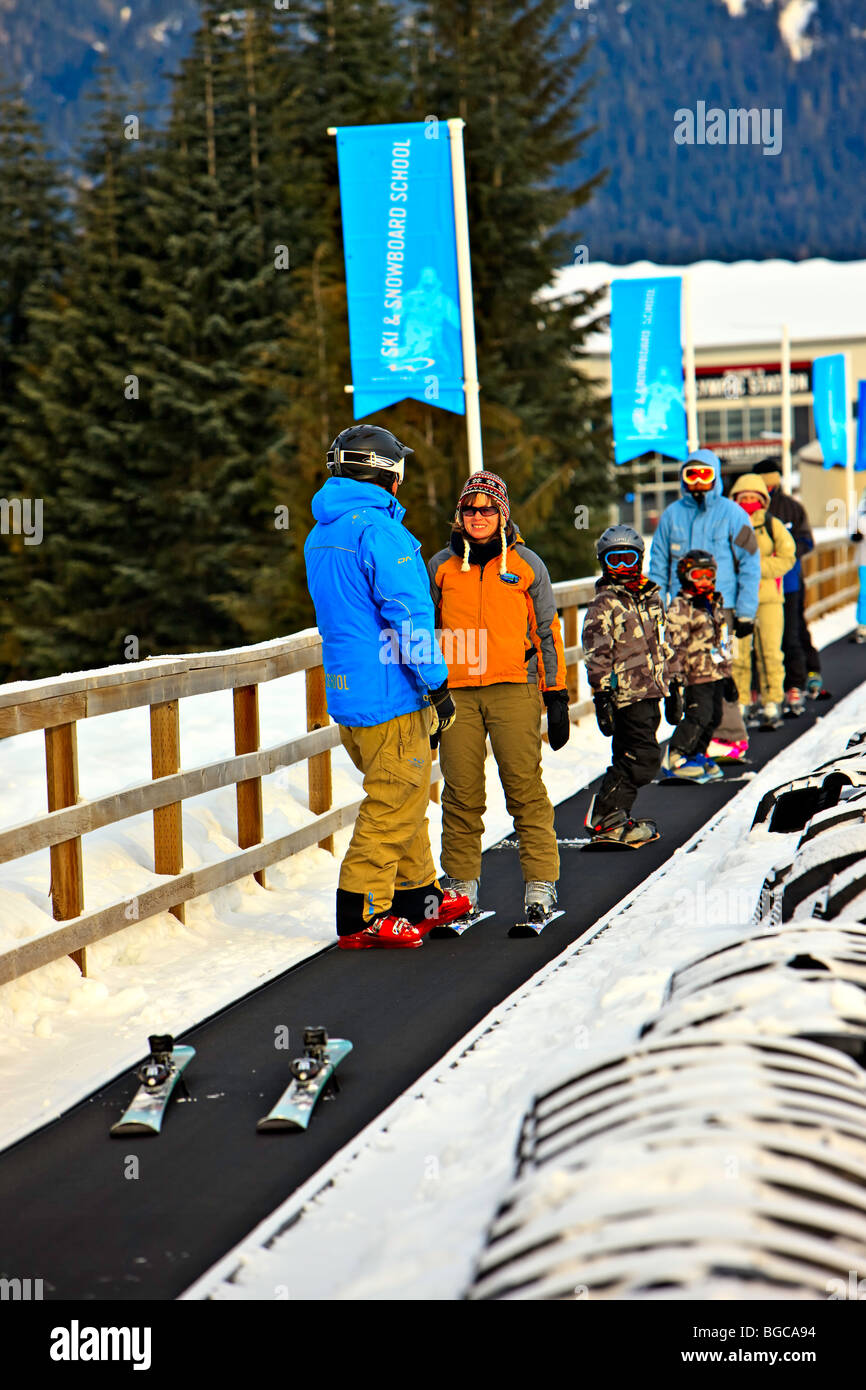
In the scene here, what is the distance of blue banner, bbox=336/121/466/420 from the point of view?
38.7 ft

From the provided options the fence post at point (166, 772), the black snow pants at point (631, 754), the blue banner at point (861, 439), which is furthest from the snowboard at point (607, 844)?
the blue banner at point (861, 439)

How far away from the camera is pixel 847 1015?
3.20 m

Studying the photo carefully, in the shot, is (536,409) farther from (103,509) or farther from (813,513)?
(813,513)

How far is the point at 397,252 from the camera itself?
38.9 feet

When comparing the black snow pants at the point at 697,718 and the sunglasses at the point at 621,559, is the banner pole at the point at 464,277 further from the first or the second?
the sunglasses at the point at 621,559

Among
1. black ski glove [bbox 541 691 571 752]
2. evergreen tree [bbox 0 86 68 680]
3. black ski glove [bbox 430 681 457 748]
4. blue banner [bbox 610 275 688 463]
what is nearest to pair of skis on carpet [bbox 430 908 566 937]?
black ski glove [bbox 541 691 571 752]

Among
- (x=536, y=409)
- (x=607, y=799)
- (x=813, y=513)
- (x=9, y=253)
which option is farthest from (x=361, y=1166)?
(x=813, y=513)

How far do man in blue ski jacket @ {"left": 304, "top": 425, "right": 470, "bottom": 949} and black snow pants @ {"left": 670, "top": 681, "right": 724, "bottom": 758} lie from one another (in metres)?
4.16

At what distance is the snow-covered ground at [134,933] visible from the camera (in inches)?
204

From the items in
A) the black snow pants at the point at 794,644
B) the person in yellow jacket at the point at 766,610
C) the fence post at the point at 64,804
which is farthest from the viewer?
Answer: the black snow pants at the point at 794,644

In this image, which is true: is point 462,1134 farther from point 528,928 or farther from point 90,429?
point 90,429

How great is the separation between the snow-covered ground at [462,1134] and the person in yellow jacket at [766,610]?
18.4ft
